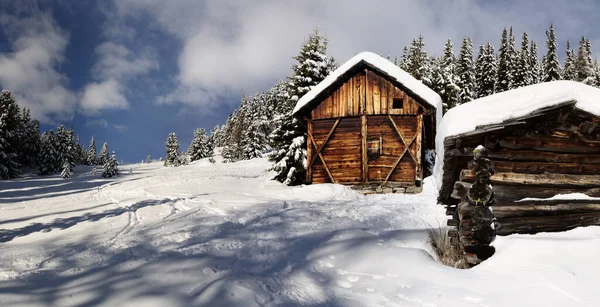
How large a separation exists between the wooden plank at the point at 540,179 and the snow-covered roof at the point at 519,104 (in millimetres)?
680

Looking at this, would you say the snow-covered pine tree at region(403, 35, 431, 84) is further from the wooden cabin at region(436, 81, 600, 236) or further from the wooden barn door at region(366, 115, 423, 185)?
the wooden cabin at region(436, 81, 600, 236)

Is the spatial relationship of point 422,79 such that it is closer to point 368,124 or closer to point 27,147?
point 368,124

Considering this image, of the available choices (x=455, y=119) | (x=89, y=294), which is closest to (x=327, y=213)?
(x=455, y=119)

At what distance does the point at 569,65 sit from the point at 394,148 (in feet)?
198

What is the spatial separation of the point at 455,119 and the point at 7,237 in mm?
10922

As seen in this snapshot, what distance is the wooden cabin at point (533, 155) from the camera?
5977mm

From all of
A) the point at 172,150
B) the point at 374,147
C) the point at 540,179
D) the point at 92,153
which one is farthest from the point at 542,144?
the point at 92,153

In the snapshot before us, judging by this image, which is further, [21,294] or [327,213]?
[327,213]

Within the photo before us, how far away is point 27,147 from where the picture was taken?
177ft

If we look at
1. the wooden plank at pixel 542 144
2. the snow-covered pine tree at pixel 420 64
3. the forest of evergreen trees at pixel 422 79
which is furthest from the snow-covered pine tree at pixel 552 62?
the wooden plank at pixel 542 144

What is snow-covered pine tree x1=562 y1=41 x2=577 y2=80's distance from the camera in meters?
55.0

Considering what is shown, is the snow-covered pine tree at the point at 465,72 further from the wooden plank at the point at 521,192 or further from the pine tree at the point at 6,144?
the pine tree at the point at 6,144

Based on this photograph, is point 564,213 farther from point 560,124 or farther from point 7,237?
point 7,237

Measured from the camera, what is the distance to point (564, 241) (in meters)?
5.52
